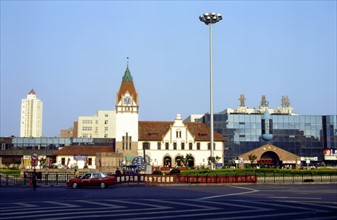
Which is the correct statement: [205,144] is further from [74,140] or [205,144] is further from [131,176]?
[131,176]

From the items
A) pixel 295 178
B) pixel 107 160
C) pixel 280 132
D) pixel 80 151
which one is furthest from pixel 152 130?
pixel 295 178

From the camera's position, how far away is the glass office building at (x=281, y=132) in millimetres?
109500

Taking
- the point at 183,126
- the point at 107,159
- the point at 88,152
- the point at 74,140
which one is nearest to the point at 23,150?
the point at 74,140

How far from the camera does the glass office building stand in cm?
10950

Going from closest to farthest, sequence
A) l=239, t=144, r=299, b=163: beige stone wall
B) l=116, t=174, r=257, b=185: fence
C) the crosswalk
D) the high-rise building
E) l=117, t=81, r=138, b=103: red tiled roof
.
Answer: the crosswalk → l=116, t=174, r=257, b=185: fence → l=117, t=81, r=138, b=103: red tiled roof → l=239, t=144, r=299, b=163: beige stone wall → the high-rise building

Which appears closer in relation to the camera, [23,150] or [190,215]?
[190,215]

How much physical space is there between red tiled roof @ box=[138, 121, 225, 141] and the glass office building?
11.4 metres

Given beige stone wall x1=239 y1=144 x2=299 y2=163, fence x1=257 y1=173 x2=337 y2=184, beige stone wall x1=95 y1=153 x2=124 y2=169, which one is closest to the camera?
fence x1=257 y1=173 x2=337 y2=184

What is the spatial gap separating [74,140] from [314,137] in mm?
59660

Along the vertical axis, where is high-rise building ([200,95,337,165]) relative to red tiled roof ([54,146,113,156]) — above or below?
above

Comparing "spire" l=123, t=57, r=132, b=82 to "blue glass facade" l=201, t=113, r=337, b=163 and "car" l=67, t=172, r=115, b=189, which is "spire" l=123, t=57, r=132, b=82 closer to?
"blue glass facade" l=201, t=113, r=337, b=163

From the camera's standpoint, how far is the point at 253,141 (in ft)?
361

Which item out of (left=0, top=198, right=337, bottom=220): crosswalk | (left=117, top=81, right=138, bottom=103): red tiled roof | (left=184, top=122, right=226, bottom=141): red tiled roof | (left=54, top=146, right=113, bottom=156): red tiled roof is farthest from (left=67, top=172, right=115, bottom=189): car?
(left=184, top=122, right=226, bottom=141): red tiled roof

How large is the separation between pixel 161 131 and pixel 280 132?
32.0 meters
